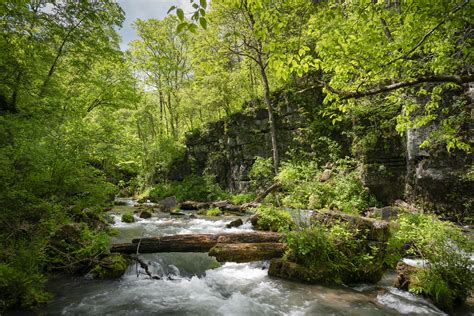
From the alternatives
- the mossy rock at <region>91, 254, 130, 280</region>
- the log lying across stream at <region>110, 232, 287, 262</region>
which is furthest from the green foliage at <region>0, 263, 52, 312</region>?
the log lying across stream at <region>110, 232, 287, 262</region>

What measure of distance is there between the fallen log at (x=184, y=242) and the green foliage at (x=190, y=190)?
13.8 meters

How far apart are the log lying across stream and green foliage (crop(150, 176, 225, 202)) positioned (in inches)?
542

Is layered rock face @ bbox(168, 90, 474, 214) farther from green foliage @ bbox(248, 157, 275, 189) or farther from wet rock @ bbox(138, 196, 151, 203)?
wet rock @ bbox(138, 196, 151, 203)

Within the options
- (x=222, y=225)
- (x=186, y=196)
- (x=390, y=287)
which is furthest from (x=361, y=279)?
(x=186, y=196)

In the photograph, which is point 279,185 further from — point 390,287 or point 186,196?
point 186,196

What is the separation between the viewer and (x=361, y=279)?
20.7 feet

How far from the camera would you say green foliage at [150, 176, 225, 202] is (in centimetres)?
2283

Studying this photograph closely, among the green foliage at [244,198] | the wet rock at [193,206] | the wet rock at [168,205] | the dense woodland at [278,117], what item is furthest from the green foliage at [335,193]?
the wet rock at [168,205]

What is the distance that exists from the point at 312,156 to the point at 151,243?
1282 centimetres

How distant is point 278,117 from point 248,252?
14.3 m

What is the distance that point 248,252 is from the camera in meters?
7.50

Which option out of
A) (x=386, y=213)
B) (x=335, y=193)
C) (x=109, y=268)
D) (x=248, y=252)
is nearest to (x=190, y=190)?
(x=335, y=193)

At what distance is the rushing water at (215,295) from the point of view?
5.20 metres

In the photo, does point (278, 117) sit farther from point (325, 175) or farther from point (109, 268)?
point (109, 268)
